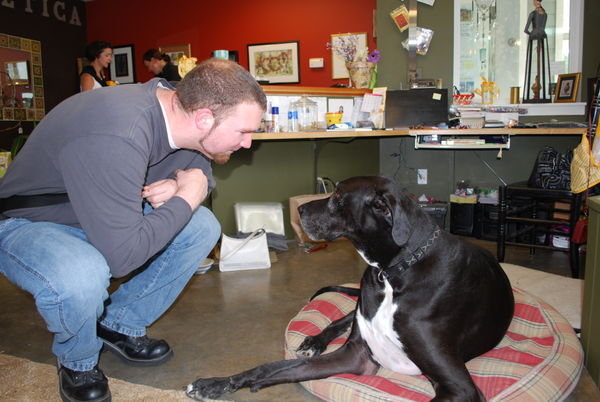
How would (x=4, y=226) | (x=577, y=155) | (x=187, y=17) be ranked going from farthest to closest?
1. (x=187, y=17)
2. (x=577, y=155)
3. (x=4, y=226)

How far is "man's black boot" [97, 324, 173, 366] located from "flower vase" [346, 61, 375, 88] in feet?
9.27

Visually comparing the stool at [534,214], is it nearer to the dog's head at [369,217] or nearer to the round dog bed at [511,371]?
the round dog bed at [511,371]

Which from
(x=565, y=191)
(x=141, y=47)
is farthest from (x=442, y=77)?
(x=141, y=47)

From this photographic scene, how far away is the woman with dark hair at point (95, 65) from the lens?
185 inches

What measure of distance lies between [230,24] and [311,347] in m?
6.18

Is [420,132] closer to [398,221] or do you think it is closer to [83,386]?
[398,221]

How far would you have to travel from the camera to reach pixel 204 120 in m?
1.42

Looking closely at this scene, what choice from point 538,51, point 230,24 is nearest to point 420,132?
point 538,51

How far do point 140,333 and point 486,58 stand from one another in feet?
11.9

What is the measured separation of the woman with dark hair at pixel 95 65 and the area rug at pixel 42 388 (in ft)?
11.2

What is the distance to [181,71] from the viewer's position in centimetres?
321

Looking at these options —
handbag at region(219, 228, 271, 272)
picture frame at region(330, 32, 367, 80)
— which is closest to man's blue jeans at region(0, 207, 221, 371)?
handbag at region(219, 228, 271, 272)

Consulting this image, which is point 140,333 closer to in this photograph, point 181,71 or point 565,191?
point 181,71

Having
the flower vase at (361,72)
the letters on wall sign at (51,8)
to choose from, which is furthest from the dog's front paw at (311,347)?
the letters on wall sign at (51,8)
